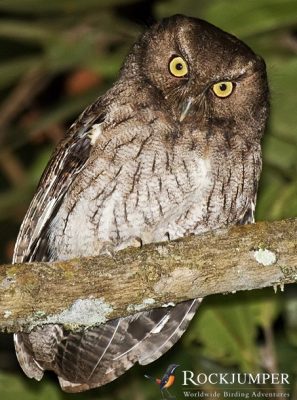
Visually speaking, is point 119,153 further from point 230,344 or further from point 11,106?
point 11,106

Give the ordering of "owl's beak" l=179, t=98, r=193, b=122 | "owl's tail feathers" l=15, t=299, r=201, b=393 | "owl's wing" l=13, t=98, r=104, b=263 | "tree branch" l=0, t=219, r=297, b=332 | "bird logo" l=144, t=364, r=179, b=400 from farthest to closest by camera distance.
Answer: "bird logo" l=144, t=364, r=179, b=400, "owl's tail feathers" l=15, t=299, r=201, b=393, "owl's wing" l=13, t=98, r=104, b=263, "owl's beak" l=179, t=98, r=193, b=122, "tree branch" l=0, t=219, r=297, b=332

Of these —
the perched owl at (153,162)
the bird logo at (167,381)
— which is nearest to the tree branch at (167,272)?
the perched owl at (153,162)

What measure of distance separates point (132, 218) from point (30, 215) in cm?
46

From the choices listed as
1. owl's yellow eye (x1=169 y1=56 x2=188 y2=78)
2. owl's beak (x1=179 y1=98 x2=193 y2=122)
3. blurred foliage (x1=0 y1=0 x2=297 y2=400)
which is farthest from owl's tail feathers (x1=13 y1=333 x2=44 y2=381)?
owl's yellow eye (x1=169 y1=56 x2=188 y2=78)

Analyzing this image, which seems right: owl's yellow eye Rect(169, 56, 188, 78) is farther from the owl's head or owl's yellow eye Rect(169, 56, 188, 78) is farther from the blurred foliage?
the blurred foliage

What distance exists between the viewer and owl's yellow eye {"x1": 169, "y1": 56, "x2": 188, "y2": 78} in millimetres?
4133

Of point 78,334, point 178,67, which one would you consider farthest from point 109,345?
point 178,67

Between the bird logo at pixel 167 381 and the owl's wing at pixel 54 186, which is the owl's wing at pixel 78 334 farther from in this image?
the bird logo at pixel 167 381

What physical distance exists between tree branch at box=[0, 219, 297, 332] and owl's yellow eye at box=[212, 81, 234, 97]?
0.76m

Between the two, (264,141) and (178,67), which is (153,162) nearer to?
(178,67)

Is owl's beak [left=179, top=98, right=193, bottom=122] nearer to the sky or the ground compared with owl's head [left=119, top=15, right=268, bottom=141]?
nearer to the ground

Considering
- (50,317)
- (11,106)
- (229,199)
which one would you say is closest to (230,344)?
(229,199)

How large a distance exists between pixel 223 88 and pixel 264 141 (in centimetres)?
61

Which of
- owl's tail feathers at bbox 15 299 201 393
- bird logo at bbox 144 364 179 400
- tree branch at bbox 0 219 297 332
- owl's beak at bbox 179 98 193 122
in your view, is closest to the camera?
tree branch at bbox 0 219 297 332
